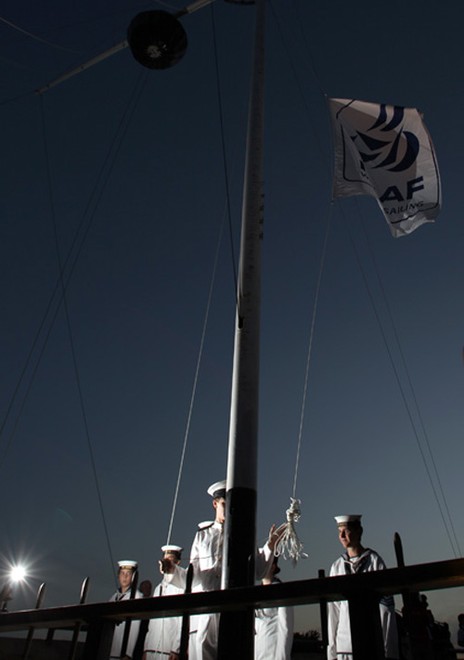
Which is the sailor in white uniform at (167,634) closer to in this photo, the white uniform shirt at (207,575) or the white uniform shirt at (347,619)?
the white uniform shirt at (207,575)

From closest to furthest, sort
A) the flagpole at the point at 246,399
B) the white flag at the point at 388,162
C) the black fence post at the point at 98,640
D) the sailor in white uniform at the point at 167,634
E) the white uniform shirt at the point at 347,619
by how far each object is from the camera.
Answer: the black fence post at the point at 98,640 < the flagpole at the point at 246,399 < the white uniform shirt at the point at 347,619 < the sailor in white uniform at the point at 167,634 < the white flag at the point at 388,162

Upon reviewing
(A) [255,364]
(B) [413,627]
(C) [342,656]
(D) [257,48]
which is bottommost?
(B) [413,627]

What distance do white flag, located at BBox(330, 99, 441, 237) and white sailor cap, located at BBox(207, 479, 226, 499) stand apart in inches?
177

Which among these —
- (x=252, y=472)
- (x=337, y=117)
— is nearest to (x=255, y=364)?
(x=252, y=472)

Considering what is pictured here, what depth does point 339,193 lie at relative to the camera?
8.23 meters

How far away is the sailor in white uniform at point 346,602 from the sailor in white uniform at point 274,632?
2.58ft

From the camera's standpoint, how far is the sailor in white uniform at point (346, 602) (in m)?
4.70

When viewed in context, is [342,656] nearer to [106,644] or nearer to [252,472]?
[252,472]

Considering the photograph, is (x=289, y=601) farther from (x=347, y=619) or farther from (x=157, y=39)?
(x=157, y=39)

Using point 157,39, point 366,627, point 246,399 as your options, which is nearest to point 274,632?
point 246,399

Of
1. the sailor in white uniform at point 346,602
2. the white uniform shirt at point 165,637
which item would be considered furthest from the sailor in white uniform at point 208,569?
the white uniform shirt at point 165,637

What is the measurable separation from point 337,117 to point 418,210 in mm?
1931

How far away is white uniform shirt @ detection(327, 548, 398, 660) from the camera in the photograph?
4.68m

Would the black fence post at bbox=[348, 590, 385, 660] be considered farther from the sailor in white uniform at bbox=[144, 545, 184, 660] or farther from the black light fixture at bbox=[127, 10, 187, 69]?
the black light fixture at bbox=[127, 10, 187, 69]
